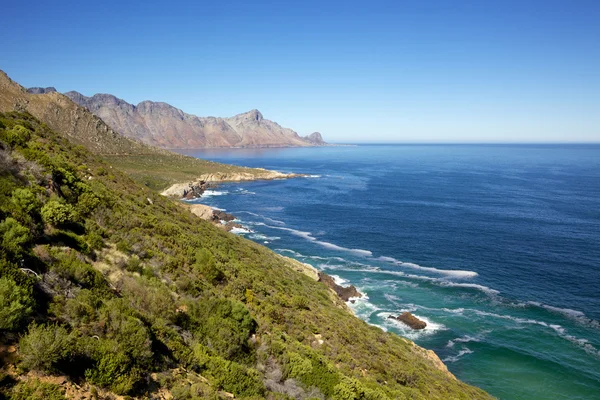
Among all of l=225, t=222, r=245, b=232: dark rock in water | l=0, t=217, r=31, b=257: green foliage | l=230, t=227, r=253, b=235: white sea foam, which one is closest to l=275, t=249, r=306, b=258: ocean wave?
l=230, t=227, r=253, b=235: white sea foam

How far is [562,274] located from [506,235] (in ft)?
59.4

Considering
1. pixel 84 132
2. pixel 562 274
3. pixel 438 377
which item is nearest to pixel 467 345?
pixel 438 377

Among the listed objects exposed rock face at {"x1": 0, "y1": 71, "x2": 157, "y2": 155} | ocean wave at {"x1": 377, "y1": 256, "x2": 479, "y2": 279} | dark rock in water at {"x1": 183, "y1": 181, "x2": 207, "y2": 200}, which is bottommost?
ocean wave at {"x1": 377, "y1": 256, "x2": 479, "y2": 279}

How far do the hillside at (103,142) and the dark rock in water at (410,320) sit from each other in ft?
321

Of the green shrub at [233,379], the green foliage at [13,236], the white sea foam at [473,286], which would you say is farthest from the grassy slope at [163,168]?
the green shrub at [233,379]

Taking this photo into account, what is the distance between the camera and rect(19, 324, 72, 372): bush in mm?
7539

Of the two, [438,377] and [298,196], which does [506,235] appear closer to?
[438,377]

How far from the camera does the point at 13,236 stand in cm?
1095

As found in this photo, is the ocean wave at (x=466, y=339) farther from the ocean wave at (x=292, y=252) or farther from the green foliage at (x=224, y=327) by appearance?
the green foliage at (x=224, y=327)

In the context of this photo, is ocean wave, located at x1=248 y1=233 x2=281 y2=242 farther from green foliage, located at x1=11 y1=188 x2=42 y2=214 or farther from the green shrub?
the green shrub

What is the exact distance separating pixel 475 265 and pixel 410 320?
22.9 m

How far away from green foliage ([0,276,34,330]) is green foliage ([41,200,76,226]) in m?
5.74

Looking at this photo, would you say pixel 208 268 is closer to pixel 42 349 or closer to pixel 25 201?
pixel 25 201

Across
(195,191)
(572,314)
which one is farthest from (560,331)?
(195,191)
